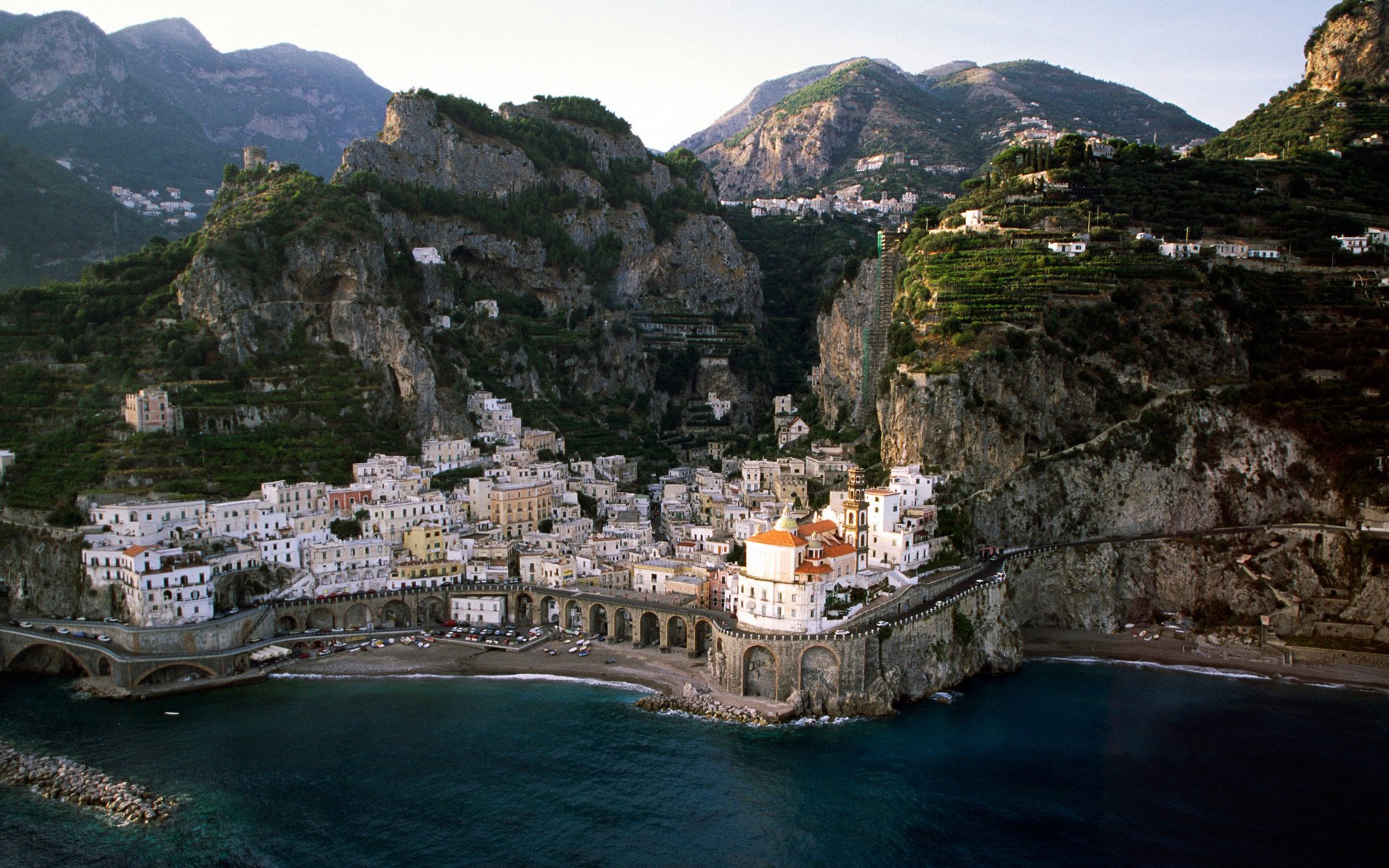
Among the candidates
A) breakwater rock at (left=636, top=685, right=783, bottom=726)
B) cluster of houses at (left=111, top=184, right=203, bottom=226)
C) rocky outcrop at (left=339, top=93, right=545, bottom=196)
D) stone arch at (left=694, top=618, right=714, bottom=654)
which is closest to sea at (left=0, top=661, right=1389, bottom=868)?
breakwater rock at (left=636, top=685, right=783, bottom=726)

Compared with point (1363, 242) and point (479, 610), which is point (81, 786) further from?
point (1363, 242)

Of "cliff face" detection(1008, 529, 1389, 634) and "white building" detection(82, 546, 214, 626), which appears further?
"cliff face" detection(1008, 529, 1389, 634)

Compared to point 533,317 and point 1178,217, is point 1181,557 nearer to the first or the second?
point 1178,217

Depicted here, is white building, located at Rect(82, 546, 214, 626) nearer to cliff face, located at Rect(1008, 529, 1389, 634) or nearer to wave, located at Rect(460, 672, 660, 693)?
wave, located at Rect(460, 672, 660, 693)

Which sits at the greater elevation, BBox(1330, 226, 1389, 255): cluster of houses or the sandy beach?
BBox(1330, 226, 1389, 255): cluster of houses

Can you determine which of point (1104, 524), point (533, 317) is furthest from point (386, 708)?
point (533, 317)

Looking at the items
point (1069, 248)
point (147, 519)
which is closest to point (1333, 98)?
point (1069, 248)
